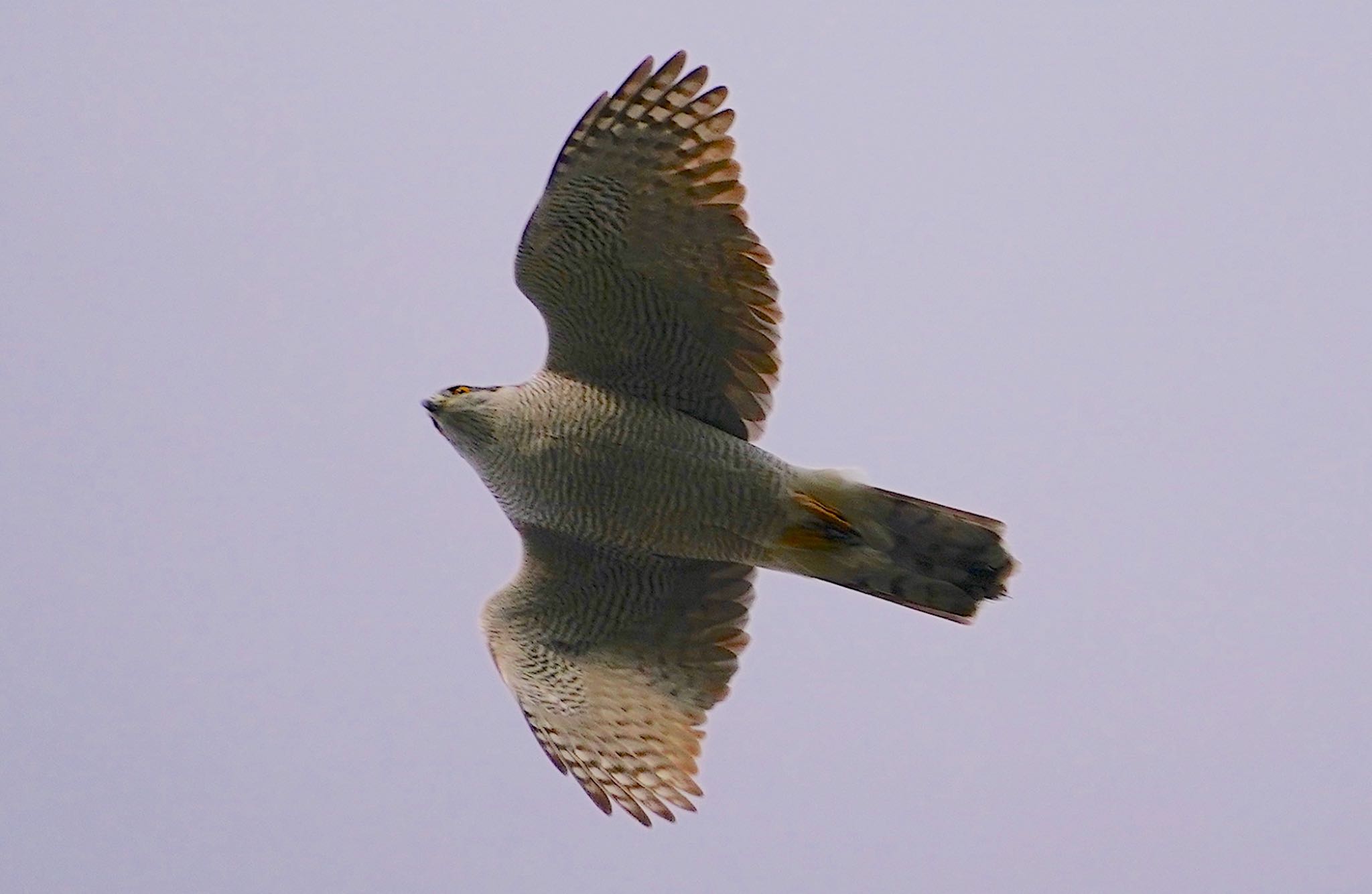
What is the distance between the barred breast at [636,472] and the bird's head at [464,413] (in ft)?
0.18

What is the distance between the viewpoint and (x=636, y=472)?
16.5 ft

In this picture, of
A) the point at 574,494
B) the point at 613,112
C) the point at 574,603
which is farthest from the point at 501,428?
the point at 613,112

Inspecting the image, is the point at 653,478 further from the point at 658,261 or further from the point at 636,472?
the point at 658,261

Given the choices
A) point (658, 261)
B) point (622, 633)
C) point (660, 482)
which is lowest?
point (622, 633)

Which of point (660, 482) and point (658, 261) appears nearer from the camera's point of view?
point (658, 261)

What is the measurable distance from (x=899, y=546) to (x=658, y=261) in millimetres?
1193

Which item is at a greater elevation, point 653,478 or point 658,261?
point 658,261

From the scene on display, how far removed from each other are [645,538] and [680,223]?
1.05 meters

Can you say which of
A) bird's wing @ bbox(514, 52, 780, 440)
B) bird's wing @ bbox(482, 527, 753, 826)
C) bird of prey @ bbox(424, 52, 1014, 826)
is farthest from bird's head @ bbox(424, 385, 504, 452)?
bird's wing @ bbox(482, 527, 753, 826)

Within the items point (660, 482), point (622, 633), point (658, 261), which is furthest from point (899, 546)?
point (658, 261)

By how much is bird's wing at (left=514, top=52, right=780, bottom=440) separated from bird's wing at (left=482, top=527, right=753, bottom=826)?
59 centimetres

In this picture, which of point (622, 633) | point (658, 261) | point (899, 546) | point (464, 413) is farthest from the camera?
point (622, 633)

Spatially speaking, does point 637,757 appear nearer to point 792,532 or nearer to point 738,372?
point 792,532

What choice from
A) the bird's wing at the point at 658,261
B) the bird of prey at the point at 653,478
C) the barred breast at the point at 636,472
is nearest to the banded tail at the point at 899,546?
the bird of prey at the point at 653,478
